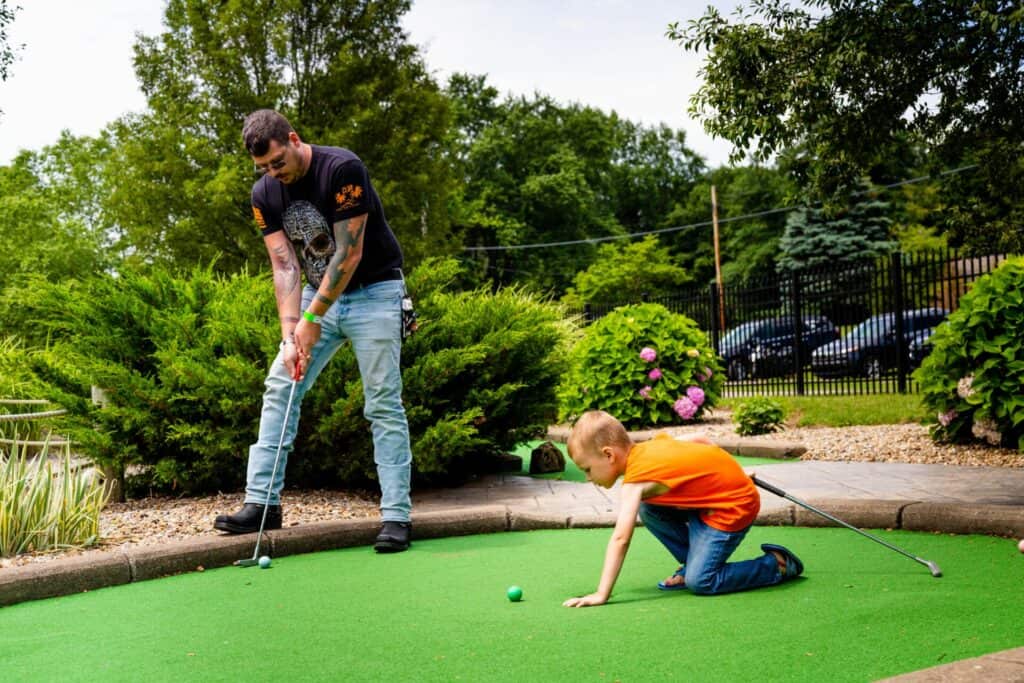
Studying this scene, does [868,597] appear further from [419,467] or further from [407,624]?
[419,467]

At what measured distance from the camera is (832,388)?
15898 millimetres

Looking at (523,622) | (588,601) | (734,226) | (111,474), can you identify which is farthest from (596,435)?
(734,226)

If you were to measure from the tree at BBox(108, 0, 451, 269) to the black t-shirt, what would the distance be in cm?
1498

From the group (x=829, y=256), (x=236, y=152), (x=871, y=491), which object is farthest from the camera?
(x=829, y=256)

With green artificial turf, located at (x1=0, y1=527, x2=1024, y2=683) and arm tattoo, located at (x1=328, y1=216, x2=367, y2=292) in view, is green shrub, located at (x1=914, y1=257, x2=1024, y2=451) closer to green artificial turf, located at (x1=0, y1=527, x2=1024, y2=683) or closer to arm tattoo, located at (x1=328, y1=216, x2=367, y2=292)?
green artificial turf, located at (x1=0, y1=527, x2=1024, y2=683)

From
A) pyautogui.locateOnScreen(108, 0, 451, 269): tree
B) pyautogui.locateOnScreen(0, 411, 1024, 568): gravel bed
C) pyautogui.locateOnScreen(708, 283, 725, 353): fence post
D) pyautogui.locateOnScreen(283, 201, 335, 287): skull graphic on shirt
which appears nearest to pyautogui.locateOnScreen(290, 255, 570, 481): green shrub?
pyautogui.locateOnScreen(0, 411, 1024, 568): gravel bed

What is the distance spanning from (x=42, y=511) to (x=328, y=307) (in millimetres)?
1629

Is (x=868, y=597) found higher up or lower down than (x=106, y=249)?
lower down

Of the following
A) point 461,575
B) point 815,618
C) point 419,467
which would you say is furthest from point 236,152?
point 815,618

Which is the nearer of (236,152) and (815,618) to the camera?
(815,618)

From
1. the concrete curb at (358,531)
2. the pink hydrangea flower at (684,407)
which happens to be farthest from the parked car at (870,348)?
the concrete curb at (358,531)

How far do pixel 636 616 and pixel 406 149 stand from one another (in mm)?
18315

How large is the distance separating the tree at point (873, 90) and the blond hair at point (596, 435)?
4385 mm

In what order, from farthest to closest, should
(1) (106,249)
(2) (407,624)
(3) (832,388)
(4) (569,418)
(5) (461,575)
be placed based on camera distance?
(1) (106,249)
(3) (832,388)
(4) (569,418)
(5) (461,575)
(2) (407,624)
